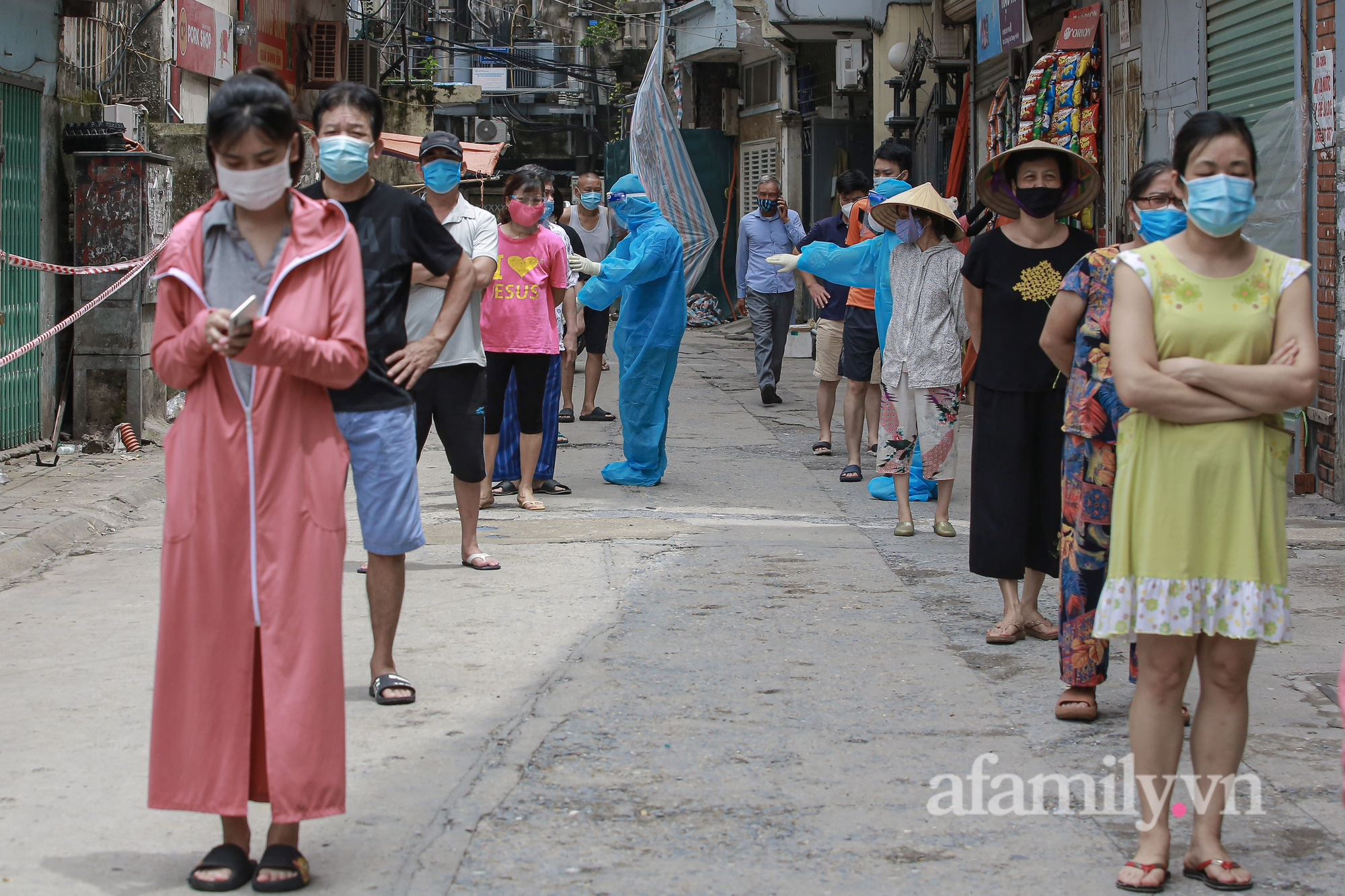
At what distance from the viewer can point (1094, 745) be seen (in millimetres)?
4297

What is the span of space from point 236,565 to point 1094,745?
253cm

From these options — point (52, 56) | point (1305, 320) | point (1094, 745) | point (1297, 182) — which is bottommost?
point (1094, 745)

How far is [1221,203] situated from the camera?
322 cm

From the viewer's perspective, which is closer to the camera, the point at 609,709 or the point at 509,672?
the point at 609,709

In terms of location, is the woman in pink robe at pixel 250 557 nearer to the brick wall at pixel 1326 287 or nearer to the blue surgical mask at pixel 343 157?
the blue surgical mask at pixel 343 157

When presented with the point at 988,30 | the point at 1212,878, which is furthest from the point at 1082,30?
the point at 1212,878

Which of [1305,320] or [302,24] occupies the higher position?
[302,24]

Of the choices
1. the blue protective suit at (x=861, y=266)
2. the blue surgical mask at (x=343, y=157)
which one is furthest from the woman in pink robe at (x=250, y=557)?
the blue protective suit at (x=861, y=266)

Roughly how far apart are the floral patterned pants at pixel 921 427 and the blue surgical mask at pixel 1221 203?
13.4ft

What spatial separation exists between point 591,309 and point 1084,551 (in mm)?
8061

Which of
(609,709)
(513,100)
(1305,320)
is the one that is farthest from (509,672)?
(513,100)

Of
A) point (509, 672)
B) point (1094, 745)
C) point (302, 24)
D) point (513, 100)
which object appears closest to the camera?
point (1094, 745)

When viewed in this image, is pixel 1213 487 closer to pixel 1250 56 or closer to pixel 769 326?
pixel 1250 56

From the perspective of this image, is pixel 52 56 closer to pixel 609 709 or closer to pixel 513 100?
pixel 609 709
